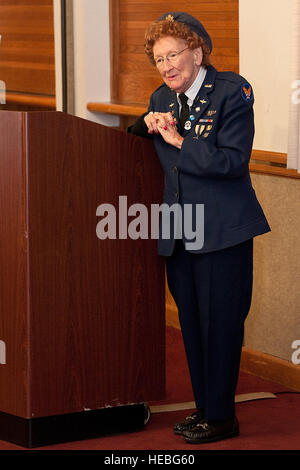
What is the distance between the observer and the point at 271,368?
3.93 metres

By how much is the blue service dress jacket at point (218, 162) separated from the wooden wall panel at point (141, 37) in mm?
1383

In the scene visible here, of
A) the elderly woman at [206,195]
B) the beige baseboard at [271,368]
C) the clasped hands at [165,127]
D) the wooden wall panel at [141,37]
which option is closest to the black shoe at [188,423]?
the elderly woman at [206,195]

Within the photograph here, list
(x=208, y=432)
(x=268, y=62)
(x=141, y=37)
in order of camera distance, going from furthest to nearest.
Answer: (x=141, y=37) < (x=268, y=62) < (x=208, y=432)

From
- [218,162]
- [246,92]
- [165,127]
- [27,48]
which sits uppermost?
[27,48]

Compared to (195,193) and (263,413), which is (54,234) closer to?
(195,193)

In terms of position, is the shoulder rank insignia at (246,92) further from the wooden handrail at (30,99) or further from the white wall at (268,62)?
the wooden handrail at (30,99)

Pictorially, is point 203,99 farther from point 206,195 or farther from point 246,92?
point 206,195

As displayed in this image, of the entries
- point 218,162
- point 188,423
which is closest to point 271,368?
point 188,423

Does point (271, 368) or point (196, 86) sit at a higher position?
point (196, 86)

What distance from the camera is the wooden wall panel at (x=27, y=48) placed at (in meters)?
5.27

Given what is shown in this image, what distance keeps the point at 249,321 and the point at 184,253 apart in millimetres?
1147

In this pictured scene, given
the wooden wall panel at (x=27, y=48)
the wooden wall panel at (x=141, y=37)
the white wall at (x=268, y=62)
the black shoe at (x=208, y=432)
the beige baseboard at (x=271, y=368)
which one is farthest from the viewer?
the wooden wall panel at (x=27, y=48)

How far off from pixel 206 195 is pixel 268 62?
1.07 meters

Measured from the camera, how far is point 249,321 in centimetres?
407
